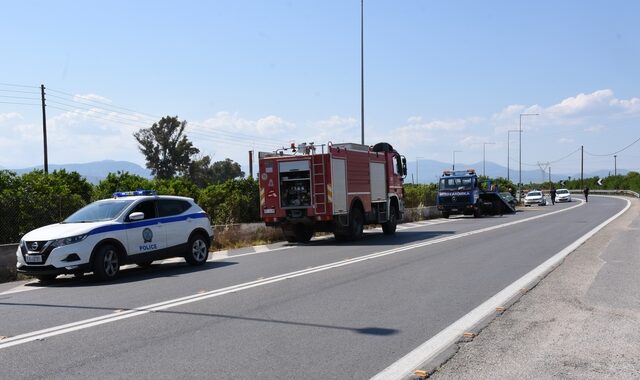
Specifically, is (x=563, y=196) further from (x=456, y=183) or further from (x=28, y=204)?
(x=28, y=204)

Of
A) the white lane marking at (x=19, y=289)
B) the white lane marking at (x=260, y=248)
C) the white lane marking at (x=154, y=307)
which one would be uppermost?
the white lane marking at (x=154, y=307)

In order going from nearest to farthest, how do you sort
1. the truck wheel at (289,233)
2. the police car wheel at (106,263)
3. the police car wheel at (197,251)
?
the police car wheel at (106,263), the police car wheel at (197,251), the truck wheel at (289,233)

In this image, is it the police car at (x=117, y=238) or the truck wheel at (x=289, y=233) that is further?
the truck wheel at (x=289, y=233)

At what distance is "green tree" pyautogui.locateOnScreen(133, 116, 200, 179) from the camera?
68.0 meters

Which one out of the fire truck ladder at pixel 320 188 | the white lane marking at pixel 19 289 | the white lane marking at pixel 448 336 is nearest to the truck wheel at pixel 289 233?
the fire truck ladder at pixel 320 188

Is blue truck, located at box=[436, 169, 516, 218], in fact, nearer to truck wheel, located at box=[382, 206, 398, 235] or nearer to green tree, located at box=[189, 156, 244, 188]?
truck wheel, located at box=[382, 206, 398, 235]

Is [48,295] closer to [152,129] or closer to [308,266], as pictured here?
[308,266]

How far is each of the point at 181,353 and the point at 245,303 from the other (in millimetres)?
2692

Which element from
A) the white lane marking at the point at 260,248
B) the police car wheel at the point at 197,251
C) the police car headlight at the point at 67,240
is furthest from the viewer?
the white lane marking at the point at 260,248

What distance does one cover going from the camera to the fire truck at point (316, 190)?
18.2 metres

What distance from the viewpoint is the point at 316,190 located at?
18.2 meters

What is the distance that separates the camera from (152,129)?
68.0m

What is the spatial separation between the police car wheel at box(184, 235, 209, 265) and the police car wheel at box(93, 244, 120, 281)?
79.9 inches

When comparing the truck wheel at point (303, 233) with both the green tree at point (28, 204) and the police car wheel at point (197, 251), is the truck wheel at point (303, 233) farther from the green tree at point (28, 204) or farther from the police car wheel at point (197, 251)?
the green tree at point (28, 204)
